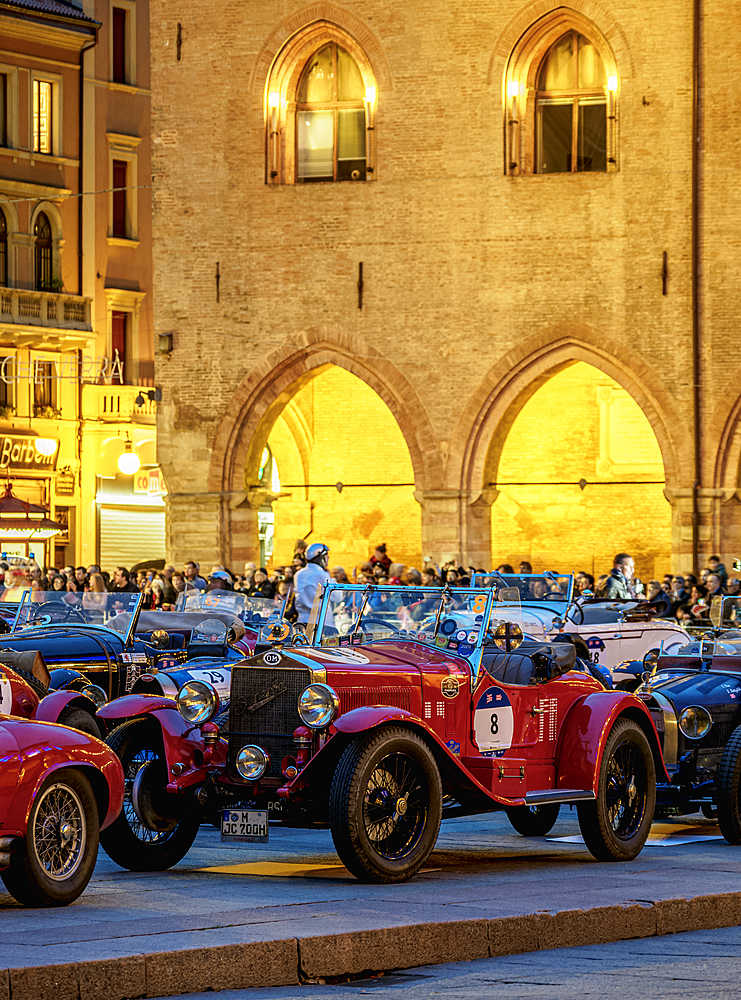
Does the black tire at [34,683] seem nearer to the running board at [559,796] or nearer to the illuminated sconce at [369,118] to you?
the running board at [559,796]

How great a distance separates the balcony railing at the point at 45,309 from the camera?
40625 mm

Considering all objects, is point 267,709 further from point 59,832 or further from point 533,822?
point 533,822

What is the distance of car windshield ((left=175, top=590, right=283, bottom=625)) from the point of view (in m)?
15.5

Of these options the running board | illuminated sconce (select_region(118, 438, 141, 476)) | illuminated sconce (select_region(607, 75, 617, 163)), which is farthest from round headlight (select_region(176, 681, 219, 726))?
illuminated sconce (select_region(118, 438, 141, 476))

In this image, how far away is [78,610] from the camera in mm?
15141

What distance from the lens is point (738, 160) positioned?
85.5 feet

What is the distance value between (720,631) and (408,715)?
21.2 feet

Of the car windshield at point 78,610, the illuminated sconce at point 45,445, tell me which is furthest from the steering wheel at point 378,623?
the illuminated sconce at point 45,445

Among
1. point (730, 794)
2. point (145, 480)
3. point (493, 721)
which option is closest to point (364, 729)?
point (493, 721)

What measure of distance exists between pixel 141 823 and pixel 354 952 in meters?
2.48

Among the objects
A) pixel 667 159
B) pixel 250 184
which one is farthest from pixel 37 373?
pixel 667 159

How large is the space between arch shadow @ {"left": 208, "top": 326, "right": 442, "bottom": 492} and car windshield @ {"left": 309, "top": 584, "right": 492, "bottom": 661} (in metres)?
16.4

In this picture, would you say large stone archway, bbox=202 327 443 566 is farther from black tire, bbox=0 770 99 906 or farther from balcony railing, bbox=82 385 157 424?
black tire, bbox=0 770 99 906

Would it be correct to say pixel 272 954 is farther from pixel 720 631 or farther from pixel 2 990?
pixel 720 631
